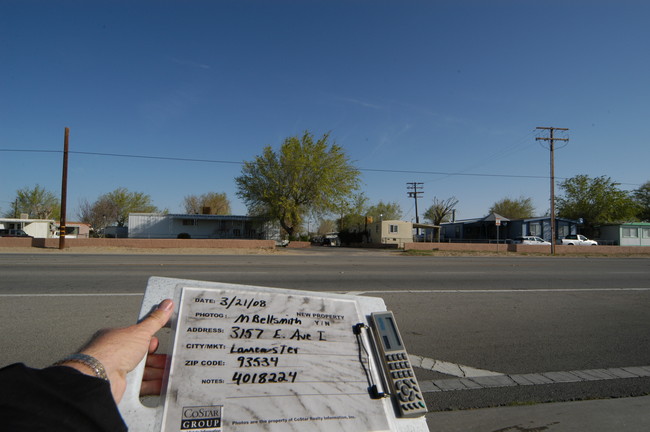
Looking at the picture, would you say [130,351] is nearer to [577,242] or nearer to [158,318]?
[158,318]

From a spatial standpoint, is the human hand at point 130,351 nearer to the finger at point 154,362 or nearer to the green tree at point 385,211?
the finger at point 154,362

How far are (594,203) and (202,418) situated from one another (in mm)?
64731

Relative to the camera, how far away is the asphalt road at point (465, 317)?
13.7 ft

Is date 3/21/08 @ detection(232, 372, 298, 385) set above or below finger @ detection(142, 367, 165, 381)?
above

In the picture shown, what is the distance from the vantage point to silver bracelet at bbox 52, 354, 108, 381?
142cm

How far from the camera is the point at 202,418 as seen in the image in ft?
4.93

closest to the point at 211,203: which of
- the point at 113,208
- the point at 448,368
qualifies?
the point at 113,208

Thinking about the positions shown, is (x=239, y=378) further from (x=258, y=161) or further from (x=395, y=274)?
(x=258, y=161)

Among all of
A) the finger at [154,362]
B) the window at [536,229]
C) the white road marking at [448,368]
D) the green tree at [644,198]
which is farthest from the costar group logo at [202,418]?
the green tree at [644,198]

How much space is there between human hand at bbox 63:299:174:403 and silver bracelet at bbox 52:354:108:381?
0.02m

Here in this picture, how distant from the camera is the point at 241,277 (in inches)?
425

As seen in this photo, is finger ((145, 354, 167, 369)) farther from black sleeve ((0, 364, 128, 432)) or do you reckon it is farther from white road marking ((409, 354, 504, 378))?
white road marking ((409, 354, 504, 378))

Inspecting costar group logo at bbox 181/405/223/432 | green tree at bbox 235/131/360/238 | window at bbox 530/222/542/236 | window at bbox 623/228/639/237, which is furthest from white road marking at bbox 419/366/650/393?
window at bbox 623/228/639/237

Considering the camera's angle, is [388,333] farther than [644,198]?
Answer: No
